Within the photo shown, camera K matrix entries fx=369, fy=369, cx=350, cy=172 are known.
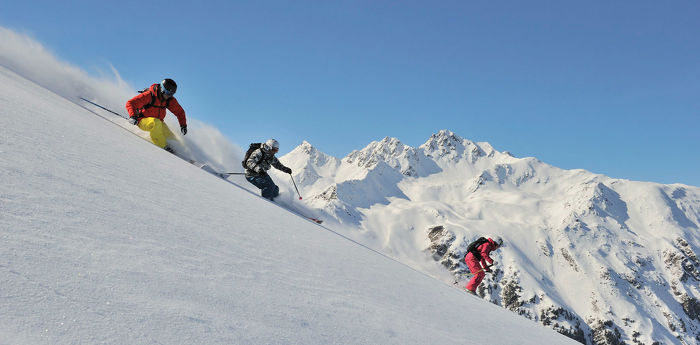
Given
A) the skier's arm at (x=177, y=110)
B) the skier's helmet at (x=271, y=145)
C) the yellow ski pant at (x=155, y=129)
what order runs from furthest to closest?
the skier's helmet at (x=271, y=145)
the skier's arm at (x=177, y=110)
the yellow ski pant at (x=155, y=129)

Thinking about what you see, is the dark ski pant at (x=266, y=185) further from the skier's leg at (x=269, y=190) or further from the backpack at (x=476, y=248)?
the backpack at (x=476, y=248)

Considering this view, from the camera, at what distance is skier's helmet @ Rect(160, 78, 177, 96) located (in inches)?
429

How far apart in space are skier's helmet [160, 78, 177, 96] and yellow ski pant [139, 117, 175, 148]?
124 cm

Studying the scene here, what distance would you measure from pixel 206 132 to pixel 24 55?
21.6 ft

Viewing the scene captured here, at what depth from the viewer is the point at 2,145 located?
313 cm

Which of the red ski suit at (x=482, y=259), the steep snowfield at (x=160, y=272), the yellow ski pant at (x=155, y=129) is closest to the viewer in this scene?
the steep snowfield at (x=160, y=272)

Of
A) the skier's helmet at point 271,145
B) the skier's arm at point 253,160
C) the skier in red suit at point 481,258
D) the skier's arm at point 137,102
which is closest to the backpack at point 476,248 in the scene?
the skier in red suit at point 481,258

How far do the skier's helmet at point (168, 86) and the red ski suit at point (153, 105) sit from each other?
0.63ft

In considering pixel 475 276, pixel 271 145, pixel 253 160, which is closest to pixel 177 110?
pixel 253 160

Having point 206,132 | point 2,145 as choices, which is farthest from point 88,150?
point 206,132

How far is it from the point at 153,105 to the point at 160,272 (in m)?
10.2

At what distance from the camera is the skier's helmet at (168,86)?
10.9 m

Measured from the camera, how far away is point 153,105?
426 inches

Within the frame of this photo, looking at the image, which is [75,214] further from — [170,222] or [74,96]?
[74,96]
